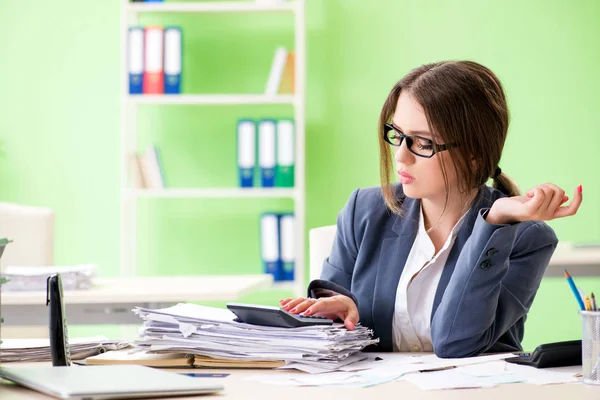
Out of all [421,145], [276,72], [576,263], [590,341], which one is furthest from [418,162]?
[276,72]

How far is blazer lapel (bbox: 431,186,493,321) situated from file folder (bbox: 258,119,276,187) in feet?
7.39

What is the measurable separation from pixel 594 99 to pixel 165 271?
2362 millimetres

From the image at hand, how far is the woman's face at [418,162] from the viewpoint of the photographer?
1611 mm

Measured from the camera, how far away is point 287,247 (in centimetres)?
403

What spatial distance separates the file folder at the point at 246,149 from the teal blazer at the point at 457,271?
213 centimetres

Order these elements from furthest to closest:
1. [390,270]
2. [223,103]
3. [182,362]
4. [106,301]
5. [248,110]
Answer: [248,110], [223,103], [106,301], [390,270], [182,362]

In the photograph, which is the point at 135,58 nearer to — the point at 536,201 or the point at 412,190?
the point at 412,190

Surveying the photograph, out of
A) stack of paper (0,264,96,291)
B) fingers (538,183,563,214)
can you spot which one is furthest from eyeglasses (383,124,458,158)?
stack of paper (0,264,96,291)

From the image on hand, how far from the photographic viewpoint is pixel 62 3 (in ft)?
14.3

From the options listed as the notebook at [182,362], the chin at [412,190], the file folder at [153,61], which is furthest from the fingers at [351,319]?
the file folder at [153,61]

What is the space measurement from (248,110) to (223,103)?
10.3 inches

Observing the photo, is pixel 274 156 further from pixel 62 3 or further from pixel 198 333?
pixel 198 333

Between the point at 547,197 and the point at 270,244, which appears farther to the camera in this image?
the point at 270,244

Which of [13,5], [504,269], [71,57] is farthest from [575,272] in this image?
[13,5]
